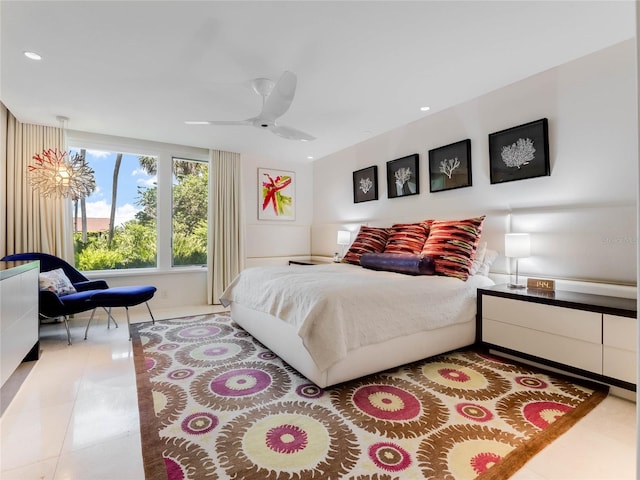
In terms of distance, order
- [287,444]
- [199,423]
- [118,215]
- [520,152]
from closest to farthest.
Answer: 1. [287,444]
2. [199,423]
3. [520,152]
4. [118,215]

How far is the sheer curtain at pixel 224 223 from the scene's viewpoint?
478 centimetres

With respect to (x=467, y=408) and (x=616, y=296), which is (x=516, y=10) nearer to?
(x=616, y=296)

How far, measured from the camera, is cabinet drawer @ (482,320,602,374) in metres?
2.06

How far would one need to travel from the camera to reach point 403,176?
405 centimetres

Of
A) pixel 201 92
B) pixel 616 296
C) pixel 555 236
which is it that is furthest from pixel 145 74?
pixel 616 296

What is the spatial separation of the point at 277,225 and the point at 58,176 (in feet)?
9.94

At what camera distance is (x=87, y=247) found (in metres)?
4.21

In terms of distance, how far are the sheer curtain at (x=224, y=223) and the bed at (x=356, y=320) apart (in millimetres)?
2046

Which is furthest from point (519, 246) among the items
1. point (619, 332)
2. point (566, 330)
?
point (619, 332)

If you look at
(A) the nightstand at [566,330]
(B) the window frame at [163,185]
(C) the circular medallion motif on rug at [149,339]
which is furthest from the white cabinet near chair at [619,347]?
(B) the window frame at [163,185]

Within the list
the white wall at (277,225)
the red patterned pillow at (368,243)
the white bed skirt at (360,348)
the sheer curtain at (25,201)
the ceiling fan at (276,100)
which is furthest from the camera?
the white wall at (277,225)

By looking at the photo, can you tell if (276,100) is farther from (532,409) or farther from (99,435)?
(532,409)

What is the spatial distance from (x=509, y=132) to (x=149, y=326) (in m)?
4.36

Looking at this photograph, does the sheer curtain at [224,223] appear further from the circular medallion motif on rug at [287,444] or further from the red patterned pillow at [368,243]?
the circular medallion motif on rug at [287,444]
